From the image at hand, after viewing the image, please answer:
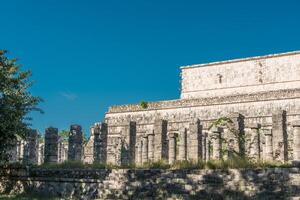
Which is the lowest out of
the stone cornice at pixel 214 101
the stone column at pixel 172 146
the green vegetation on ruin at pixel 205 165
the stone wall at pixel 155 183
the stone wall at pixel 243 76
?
the stone wall at pixel 155 183

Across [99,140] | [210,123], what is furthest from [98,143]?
[210,123]

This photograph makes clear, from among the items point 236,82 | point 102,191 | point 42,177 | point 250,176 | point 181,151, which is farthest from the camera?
point 236,82

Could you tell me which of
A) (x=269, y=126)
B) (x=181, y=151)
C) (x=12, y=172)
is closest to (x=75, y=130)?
(x=12, y=172)

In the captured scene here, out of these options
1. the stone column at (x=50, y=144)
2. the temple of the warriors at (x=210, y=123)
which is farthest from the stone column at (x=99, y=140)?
the stone column at (x=50, y=144)

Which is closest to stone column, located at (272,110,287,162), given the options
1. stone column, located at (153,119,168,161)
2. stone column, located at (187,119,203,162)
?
stone column, located at (187,119,203,162)

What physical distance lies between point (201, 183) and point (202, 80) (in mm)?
35452

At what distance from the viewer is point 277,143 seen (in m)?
22.7

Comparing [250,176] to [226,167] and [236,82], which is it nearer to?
[226,167]

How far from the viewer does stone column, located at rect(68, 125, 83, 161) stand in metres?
25.5

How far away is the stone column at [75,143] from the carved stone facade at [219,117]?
315 centimetres

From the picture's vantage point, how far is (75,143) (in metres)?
25.6

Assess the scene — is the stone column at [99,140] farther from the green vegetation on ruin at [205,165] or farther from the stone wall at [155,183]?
the stone wall at [155,183]

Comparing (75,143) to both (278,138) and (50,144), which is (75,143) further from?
(278,138)

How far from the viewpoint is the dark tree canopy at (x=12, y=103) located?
2069cm
